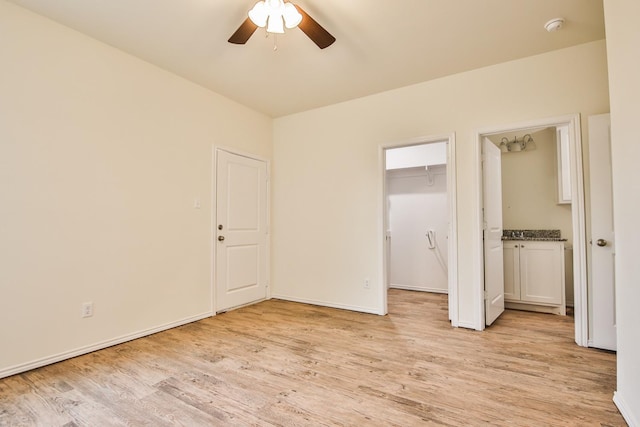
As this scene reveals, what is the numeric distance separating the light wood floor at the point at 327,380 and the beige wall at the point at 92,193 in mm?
366

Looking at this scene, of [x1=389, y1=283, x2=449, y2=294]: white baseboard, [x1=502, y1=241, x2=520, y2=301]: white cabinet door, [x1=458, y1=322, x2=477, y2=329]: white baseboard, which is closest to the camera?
[x1=458, y1=322, x2=477, y2=329]: white baseboard

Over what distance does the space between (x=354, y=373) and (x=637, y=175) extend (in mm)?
1960

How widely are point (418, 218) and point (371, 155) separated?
1.76 meters

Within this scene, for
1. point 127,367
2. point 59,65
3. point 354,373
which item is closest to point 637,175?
point 354,373

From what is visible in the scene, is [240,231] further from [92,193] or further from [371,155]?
[371,155]

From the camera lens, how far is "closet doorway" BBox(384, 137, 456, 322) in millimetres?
4793

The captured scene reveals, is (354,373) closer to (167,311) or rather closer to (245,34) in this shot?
(167,311)

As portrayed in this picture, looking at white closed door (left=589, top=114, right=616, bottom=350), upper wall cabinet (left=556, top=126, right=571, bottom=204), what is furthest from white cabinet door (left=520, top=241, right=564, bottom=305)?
white closed door (left=589, top=114, right=616, bottom=350)

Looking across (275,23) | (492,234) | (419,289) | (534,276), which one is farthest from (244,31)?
(419,289)

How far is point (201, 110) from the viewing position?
11.6 ft

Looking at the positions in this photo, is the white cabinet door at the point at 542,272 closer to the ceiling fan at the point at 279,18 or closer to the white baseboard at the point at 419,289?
the white baseboard at the point at 419,289

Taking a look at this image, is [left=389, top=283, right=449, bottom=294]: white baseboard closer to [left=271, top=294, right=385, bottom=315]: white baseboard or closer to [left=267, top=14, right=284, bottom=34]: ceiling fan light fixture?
[left=271, top=294, right=385, bottom=315]: white baseboard

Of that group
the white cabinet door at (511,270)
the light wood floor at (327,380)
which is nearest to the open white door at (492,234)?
the light wood floor at (327,380)

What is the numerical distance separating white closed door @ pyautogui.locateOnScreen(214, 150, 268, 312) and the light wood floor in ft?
2.55
